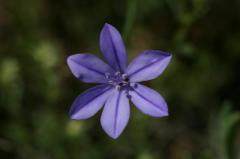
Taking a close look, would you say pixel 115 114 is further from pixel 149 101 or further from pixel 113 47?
pixel 113 47

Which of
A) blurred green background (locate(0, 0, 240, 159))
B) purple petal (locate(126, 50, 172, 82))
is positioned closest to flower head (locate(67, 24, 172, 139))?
purple petal (locate(126, 50, 172, 82))

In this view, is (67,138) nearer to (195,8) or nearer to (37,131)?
(37,131)

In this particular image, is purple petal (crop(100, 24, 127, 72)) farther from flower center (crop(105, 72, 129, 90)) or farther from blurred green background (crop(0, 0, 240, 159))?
blurred green background (crop(0, 0, 240, 159))

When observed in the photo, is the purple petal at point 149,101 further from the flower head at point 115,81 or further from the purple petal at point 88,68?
the purple petal at point 88,68

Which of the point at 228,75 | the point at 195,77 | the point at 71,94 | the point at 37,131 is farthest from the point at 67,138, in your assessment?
the point at 228,75

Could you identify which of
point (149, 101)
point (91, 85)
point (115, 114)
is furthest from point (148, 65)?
point (91, 85)
